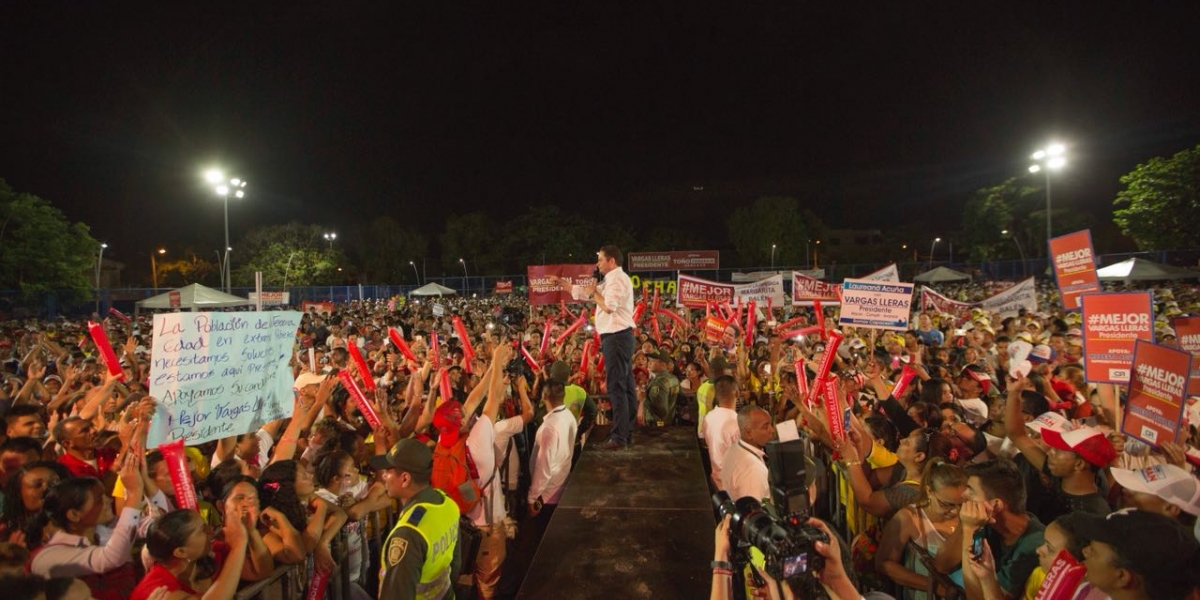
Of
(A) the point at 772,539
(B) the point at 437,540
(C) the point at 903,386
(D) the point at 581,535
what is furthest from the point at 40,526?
(C) the point at 903,386

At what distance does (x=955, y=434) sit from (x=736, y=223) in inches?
3007

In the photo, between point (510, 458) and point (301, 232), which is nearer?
point (510, 458)

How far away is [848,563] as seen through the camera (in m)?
2.83

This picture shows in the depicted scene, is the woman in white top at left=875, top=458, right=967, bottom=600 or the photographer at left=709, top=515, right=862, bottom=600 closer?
the photographer at left=709, top=515, right=862, bottom=600

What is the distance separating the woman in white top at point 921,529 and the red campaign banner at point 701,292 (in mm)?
10413

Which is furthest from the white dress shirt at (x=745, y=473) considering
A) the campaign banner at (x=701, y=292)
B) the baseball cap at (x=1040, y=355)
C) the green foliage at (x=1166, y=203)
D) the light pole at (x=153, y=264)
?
the light pole at (x=153, y=264)

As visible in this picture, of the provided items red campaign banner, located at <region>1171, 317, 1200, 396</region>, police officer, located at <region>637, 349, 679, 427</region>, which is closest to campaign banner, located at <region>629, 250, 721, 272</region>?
police officer, located at <region>637, 349, 679, 427</region>

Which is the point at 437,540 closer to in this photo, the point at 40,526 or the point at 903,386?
the point at 40,526

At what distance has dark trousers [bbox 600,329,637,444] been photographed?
19.7 ft

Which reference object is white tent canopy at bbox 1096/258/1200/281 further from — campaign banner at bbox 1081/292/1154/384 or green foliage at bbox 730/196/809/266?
green foliage at bbox 730/196/809/266

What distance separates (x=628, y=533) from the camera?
4234 mm

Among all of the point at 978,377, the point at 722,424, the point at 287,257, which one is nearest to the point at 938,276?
the point at 978,377

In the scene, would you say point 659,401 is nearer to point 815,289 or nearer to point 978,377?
point 978,377

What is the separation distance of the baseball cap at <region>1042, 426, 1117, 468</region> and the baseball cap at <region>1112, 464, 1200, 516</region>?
42 cm
